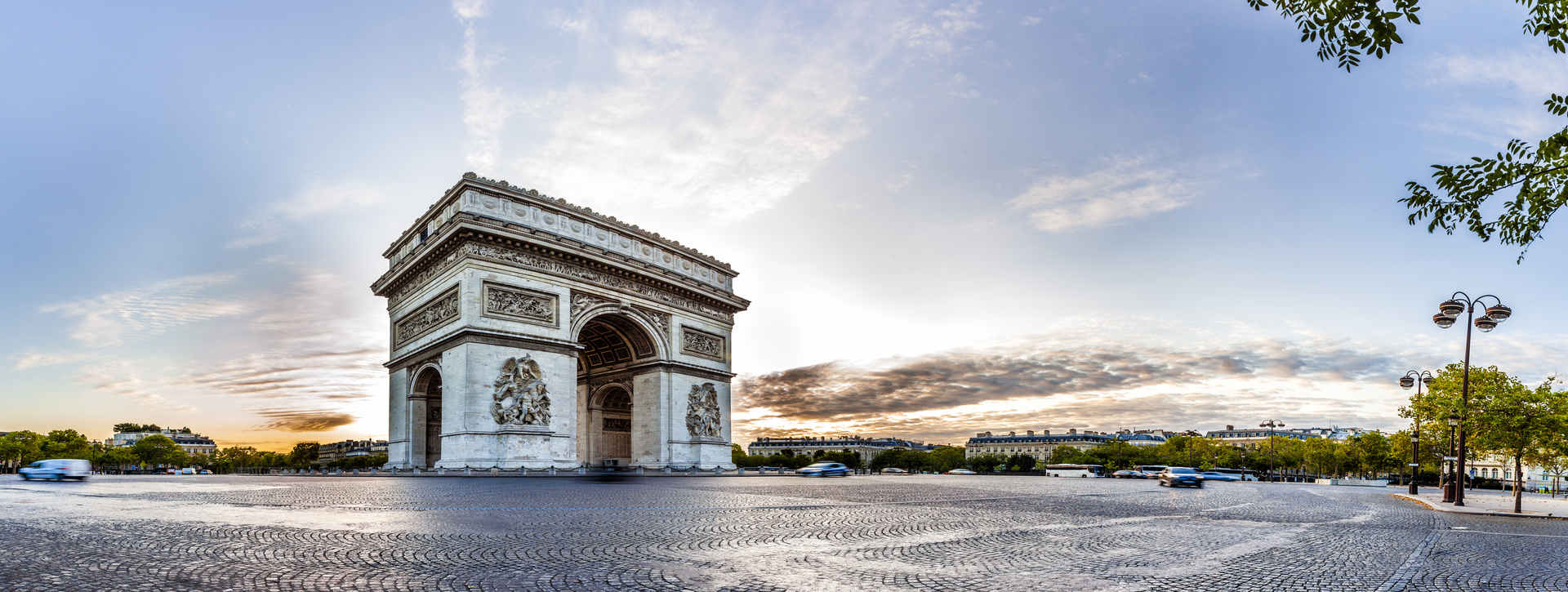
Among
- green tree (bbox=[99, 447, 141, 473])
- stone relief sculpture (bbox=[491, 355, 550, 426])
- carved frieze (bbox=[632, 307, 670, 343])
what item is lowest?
green tree (bbox=[99, 447, 141, 473])

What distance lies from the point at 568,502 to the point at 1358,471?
112 metres

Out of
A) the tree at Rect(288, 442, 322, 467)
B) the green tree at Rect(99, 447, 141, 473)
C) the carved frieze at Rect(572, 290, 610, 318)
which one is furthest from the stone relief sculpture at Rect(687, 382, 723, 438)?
the tree at Rect(288, 442, 322, 467)

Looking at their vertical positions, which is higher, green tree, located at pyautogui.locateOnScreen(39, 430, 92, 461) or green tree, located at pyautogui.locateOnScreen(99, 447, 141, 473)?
green tree, located at pyautogui.locateOnScreen(39, 430, 92, 461)

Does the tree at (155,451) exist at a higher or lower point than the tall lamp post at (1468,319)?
lower

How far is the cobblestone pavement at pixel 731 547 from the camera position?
6430mm

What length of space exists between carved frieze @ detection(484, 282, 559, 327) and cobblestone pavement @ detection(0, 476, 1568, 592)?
14370mm

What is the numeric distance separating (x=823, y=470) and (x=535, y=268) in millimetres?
20310

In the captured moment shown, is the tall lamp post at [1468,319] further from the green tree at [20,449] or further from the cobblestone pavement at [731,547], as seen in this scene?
the green tree at [20,449]

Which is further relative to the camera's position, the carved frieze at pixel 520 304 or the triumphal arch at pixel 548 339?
the carved frieze at pixel 520 304

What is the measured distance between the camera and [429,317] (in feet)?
105

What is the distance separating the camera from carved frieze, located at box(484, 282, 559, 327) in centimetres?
2931

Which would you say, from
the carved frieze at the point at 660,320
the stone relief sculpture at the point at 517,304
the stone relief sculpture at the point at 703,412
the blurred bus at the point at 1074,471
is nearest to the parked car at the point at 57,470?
the stone relief sculpture at the point at 517,304

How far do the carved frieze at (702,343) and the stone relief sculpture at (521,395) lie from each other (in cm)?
829

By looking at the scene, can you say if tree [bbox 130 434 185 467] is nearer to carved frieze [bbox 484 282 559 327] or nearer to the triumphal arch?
the triumphal arch
